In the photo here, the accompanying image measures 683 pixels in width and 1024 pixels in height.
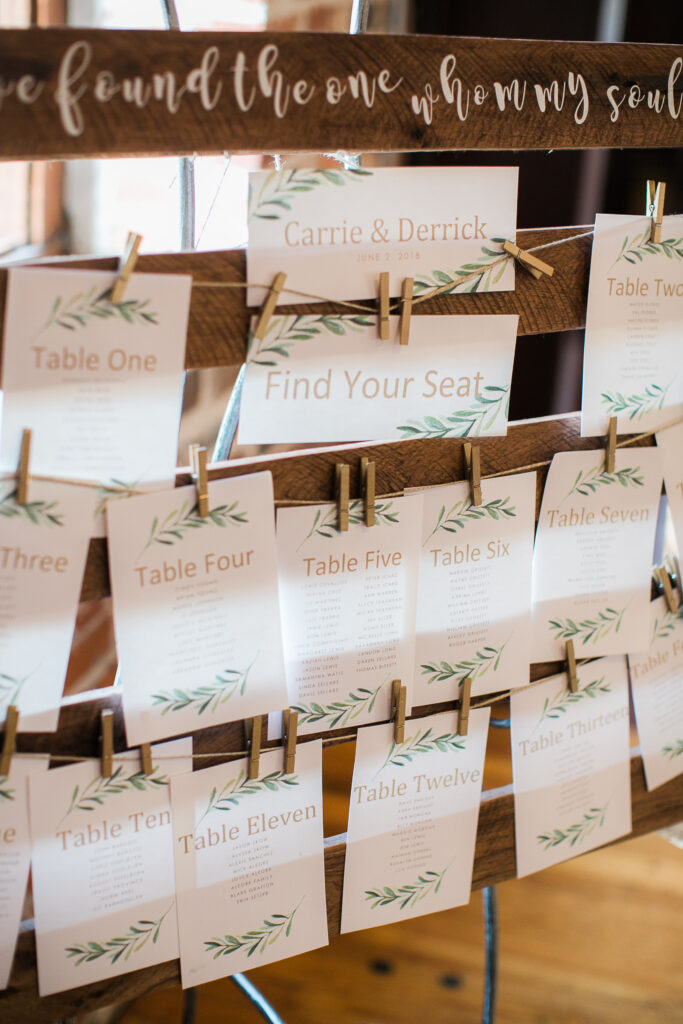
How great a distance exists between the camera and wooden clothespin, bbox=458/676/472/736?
0.80 meters

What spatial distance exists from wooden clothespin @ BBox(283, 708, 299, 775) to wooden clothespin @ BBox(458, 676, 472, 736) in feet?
0.53

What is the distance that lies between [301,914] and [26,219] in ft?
3.32

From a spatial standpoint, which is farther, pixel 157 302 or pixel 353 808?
pixel 353 808

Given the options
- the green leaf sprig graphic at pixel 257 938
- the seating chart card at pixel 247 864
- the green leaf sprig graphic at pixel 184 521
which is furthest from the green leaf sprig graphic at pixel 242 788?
the green leaf sprig graphic at pixel 184 521

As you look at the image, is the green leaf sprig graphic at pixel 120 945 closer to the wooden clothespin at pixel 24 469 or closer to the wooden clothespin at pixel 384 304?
the wooden clothespin at pixel 24 469

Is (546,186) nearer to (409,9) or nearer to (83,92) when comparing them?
(409,9)

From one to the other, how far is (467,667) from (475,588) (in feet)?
0.25

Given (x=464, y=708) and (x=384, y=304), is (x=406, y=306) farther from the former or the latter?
(x=464, y=708)

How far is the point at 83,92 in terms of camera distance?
556 millimetres

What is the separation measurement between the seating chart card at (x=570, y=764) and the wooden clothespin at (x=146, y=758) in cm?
35

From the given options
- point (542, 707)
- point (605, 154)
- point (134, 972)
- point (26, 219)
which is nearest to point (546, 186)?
point (605, 154)

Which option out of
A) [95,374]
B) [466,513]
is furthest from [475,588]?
[95,374]

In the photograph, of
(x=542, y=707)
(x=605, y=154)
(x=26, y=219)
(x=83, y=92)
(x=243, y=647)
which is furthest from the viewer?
(x=605, y=154)

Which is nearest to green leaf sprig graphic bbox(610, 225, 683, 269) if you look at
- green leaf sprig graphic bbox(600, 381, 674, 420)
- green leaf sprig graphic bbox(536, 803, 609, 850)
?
green leaf sprig graphic bbox(600, 381, 674, 420)
